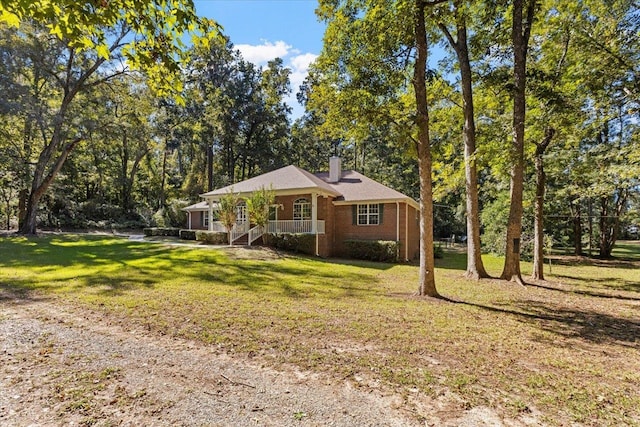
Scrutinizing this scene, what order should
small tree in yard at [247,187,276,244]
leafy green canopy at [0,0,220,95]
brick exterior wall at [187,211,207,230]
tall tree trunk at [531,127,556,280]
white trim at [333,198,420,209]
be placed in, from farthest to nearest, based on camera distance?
1. brick exterior wall at [187,211,207,230]
2. white trim at [333,198,420,209]
3. small tree in yard at [247,187,276,244]
4. tall tree trunk at [531,127,556,280]
5. leafy green canopy at [0,0,220,95]

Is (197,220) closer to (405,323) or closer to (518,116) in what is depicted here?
(518,116)

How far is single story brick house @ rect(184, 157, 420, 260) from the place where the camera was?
16.9m

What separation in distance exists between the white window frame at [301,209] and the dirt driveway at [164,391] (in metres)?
13.2

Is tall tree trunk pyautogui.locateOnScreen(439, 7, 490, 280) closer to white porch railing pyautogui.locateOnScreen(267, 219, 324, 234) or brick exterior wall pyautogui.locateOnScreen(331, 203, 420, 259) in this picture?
brick exterior wall pyautogui.locateOnScreen(331, 203, 420, 259)

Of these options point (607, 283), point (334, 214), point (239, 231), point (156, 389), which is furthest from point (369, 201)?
point (156, 389)

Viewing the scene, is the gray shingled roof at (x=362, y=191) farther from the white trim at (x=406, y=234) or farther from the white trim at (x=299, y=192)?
the white trim at (x=299, y=192)

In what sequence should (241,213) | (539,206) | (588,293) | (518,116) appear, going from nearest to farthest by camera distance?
(588,293) → (518,116) → (539,206) → (241,213)

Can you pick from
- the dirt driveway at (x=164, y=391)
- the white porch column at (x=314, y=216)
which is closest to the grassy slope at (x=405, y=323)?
the dirt driveway at (x=164, y=391)

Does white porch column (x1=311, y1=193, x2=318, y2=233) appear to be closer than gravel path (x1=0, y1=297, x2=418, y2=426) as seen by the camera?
No

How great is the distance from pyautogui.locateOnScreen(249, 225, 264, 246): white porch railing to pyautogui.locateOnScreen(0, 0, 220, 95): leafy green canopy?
1336cm

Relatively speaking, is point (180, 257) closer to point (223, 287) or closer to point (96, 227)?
point (223, 287)

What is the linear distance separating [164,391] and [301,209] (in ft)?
48.3

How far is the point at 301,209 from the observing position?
17797 mm

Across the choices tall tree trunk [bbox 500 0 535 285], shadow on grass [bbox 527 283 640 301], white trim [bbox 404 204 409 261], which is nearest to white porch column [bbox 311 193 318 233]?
white trim [bbox 404 204 409 261]
